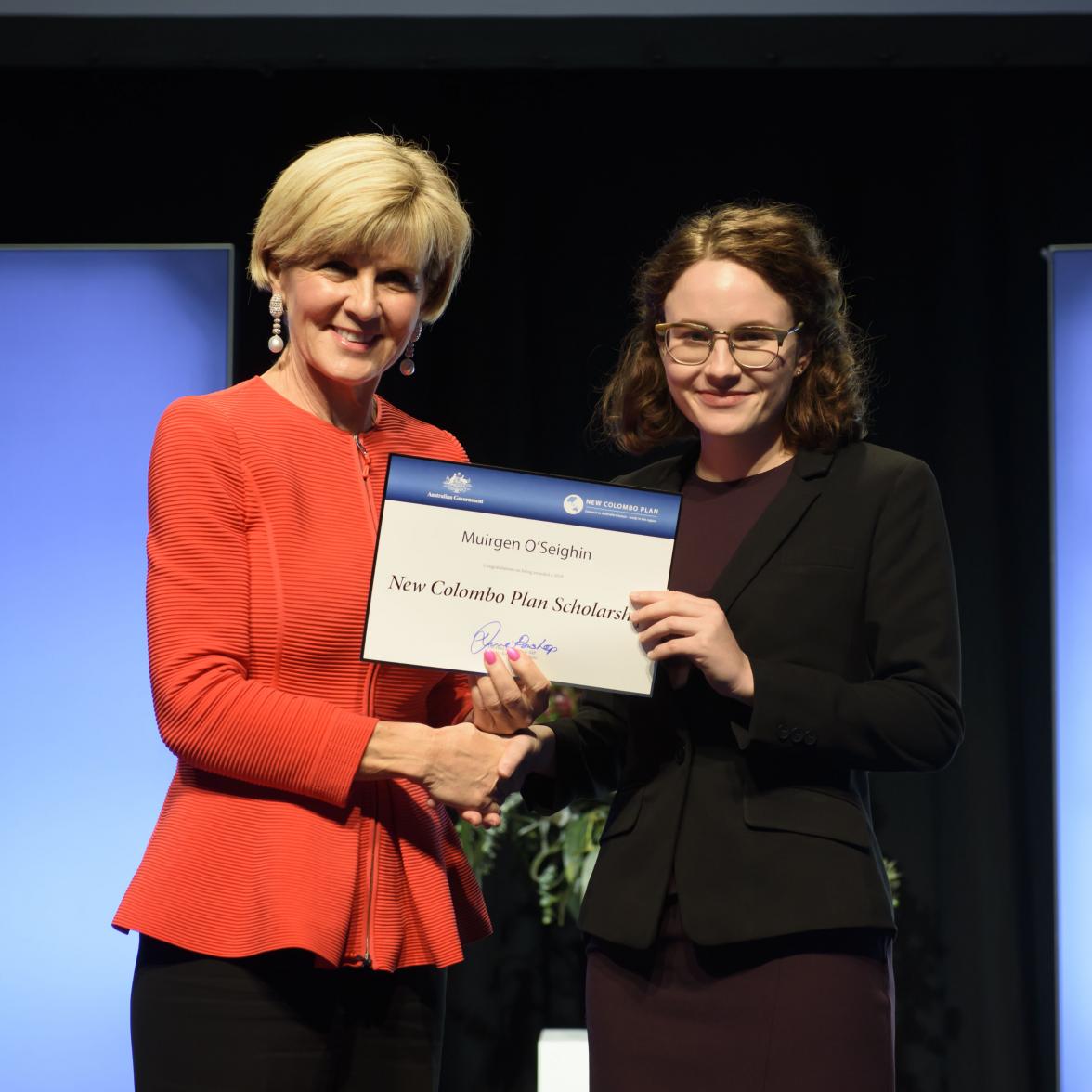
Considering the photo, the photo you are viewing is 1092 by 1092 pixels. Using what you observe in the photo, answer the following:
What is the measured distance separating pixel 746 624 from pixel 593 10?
2.60 meters

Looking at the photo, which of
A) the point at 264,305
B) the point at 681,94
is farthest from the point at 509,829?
the point at 681,94

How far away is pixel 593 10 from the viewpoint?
12.6ft

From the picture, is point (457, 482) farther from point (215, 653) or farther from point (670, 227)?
point (670, 227)

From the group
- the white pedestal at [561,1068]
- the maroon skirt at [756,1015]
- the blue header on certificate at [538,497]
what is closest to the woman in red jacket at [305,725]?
the blue header on certificate at [538,497]

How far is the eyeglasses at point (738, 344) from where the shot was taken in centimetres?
181

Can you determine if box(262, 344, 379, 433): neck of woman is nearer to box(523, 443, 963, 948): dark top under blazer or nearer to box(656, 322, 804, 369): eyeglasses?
box(656, 322, 804, 369): eyeglasses

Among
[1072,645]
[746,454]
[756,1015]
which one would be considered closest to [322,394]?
[746,454]

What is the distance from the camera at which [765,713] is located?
1640 millimetres

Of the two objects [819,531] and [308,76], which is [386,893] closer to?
[819,531]

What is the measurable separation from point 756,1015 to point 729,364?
0.79 m

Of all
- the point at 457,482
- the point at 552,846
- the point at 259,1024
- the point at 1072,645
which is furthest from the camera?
the point at 552,846
